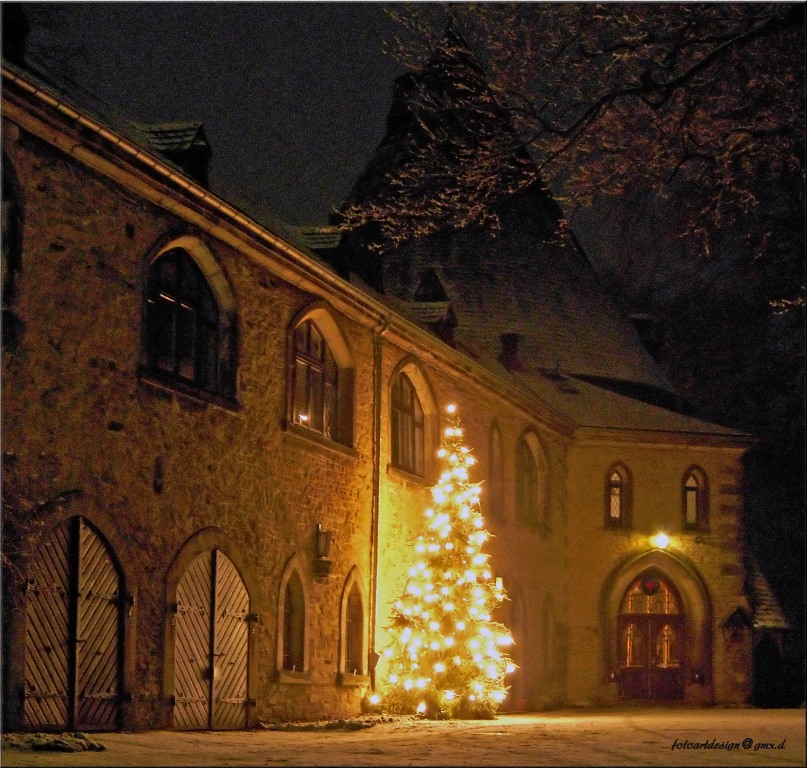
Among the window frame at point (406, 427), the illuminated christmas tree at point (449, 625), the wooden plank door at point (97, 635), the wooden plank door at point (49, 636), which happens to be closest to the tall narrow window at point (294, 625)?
the illuminated christmas tree at point (449, 625)

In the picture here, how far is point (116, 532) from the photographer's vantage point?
588 inches

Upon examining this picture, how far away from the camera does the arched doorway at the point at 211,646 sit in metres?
16.2

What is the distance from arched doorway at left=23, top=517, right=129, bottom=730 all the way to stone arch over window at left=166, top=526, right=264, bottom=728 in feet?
3.01

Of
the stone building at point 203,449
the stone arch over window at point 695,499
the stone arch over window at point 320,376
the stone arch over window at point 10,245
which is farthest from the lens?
the stone arch over window at point 695,499

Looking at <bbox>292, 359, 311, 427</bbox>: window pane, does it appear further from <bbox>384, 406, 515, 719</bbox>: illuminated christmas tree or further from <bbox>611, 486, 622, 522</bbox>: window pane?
<bbox>611, 486, 622, 522</bbox>: window pane

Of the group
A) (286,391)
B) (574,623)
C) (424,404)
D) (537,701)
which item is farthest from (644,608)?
(286,391)

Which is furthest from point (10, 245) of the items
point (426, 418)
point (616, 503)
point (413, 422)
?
point (616, 503)

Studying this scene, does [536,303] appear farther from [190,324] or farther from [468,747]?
[468,747]

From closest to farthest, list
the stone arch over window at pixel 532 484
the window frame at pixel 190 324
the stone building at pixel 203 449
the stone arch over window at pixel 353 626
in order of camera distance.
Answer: the stone building at pixel 203 449 → the window frame at pixel 190 324 → the stone arch over window at pixel 353 626 → the stone arch over window at pixel 532 484

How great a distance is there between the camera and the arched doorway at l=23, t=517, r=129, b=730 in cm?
1372

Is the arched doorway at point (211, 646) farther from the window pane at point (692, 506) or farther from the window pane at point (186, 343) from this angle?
the window pane at point (692, 506)

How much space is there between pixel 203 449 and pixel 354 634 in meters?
5.15

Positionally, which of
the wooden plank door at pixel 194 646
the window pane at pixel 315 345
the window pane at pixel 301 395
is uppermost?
the window pane at pixel 315 345

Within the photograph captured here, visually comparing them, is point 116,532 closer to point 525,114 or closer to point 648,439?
point 525,114
